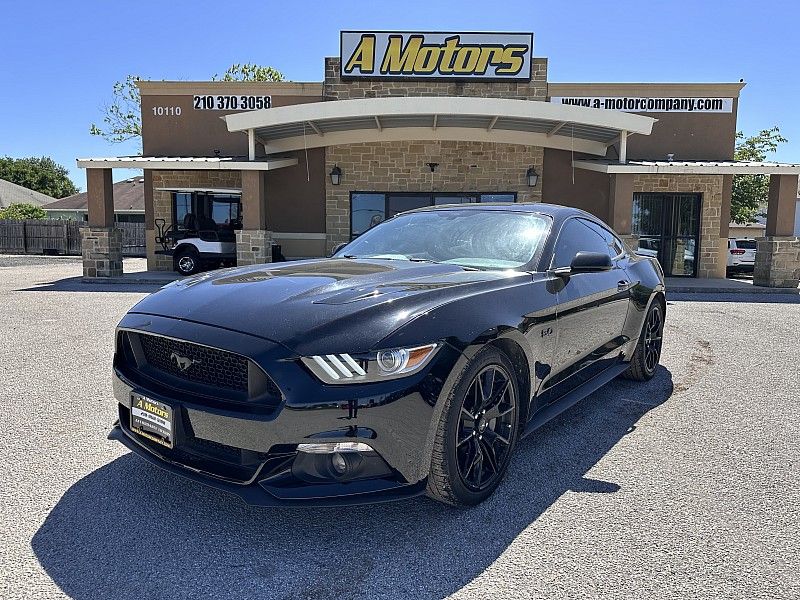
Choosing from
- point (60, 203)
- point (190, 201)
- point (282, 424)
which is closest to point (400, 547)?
point (282, 424)

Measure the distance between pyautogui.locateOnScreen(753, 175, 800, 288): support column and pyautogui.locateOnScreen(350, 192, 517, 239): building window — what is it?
638 centimetres

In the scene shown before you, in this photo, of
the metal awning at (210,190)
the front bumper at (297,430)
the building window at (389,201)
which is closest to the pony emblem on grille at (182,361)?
the front bumper at (297,430)

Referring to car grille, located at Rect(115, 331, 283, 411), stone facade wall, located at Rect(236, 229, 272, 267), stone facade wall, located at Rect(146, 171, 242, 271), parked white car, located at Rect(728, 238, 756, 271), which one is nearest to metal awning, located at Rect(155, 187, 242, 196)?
stone facade wall, located at Rect(146, 171, 242, 271)

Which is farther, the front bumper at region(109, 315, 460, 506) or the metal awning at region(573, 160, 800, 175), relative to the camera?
the metal awning at region(573, 160, 800, 175)

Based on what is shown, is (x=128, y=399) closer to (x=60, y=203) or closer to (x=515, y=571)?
(x=515, y=571)

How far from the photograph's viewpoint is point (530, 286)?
3.30 metres

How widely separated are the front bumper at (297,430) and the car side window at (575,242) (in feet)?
5.10

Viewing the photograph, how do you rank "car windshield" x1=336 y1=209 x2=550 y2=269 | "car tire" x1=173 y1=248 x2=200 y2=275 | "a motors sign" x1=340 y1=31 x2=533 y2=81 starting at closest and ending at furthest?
"car windshield" x1=336 y1=209 x2=550 y2=269 → "car tire" x1=173 y1=248 x2=200 y2=275 → "a motors sign" x1=340 y1=31 x2=533 y2=81

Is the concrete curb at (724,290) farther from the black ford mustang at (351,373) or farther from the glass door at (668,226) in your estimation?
the black ford mustang at (351,373)

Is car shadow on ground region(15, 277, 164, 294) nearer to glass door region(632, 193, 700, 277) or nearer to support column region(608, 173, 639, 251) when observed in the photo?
support column region(608, 173, 639, 251)

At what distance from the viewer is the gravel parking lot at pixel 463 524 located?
2.25m

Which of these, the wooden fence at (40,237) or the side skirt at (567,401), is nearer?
the side skirt at (567,401)

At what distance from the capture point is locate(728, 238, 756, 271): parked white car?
19469mm

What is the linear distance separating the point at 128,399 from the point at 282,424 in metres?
0.98
